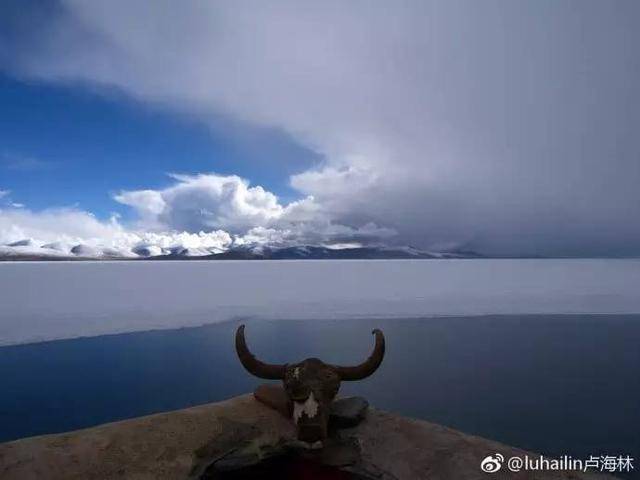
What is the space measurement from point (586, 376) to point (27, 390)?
39.4ft

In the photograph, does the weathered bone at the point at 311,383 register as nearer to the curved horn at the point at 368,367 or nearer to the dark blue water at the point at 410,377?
the curved horn at the point at 368,367

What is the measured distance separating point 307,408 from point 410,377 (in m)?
6.28

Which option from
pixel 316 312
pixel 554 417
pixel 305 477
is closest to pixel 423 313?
pixel 316 312

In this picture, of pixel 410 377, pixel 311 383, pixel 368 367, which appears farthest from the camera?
pixel 410 377

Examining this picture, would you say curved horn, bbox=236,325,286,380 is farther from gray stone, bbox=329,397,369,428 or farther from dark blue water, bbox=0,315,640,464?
dark blue water, bbox=0,315,640,464

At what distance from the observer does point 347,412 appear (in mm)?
4559

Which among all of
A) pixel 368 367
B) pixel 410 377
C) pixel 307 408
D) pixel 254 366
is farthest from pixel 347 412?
pixel 410 377

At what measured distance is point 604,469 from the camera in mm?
4504

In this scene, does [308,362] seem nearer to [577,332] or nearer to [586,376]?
[586,376]

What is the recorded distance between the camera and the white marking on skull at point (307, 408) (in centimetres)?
375

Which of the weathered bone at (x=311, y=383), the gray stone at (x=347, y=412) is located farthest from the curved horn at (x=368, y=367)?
the gray stone at (x=347, y=412)

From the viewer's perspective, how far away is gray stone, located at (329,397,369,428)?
444cm

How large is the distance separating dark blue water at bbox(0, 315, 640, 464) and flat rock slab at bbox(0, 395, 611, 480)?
2717 millimetres

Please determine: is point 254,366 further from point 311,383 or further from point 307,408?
point 307,408
